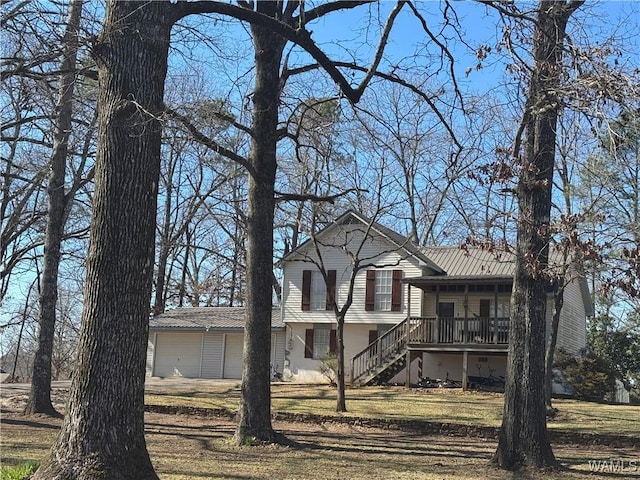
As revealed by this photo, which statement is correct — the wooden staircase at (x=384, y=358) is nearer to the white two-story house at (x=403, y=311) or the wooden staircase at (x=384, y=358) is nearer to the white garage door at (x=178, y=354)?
the white two-story house at (x=403, y=311)

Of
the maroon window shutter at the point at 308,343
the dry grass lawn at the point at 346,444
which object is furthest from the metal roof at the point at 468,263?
the maroon window shutter at the point at 308,343

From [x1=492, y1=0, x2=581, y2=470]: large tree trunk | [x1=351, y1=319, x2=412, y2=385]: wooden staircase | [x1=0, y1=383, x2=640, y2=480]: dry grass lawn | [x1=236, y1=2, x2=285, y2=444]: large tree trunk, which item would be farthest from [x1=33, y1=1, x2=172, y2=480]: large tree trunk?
[x1=351, y1=319, x2=412, y2=385]: wooden staircase

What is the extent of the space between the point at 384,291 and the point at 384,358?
3.33 m

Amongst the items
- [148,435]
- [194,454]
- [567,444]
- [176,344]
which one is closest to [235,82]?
[194,454]

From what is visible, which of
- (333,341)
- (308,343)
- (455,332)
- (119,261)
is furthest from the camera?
(308,343)

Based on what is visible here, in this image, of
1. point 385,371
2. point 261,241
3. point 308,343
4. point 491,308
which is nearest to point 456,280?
point 491,308

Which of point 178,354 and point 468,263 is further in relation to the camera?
point 178,354

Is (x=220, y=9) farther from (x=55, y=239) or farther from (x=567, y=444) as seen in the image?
(x=567, y=444)

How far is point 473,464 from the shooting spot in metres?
9.72

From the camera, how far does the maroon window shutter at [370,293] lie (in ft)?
88.3

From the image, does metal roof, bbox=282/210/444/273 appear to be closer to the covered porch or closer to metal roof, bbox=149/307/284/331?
the covered porch

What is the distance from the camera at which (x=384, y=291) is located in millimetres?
26953

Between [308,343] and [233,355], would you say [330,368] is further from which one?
[233,355]

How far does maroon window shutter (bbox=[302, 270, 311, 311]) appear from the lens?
27969mm
